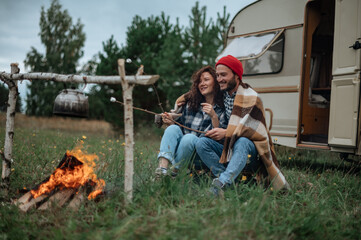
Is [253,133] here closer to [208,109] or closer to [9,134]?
[208,109]

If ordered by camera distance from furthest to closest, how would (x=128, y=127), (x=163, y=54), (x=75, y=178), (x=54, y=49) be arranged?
(x=54, y=49) < (x=163, y=54) < (x=75, y=178) < (x=128, y=127)

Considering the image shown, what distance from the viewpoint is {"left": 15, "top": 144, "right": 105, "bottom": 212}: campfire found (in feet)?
8.41

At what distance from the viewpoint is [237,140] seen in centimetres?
305

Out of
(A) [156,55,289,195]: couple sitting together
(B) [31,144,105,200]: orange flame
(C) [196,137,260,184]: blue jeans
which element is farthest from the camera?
(A) [156,55,289,195]: couple sitting together

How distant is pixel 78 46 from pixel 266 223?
20501 mm

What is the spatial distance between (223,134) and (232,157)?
0.27 metres

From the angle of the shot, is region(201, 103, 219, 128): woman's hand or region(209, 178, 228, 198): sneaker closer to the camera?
region(209, 178, 228, 198): sneaker

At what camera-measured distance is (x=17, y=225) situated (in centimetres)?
231

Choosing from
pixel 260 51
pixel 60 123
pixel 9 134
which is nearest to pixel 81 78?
pixel 9 134

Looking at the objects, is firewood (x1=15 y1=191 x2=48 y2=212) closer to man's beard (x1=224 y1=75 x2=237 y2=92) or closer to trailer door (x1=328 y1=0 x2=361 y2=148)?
man's beard (x1=224 y1=75 x2=237 y2=92)

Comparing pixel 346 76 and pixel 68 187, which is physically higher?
pixel 346 76

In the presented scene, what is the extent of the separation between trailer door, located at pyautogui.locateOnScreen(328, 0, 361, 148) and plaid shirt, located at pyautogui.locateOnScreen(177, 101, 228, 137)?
1.71 m

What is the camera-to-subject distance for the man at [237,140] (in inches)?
117

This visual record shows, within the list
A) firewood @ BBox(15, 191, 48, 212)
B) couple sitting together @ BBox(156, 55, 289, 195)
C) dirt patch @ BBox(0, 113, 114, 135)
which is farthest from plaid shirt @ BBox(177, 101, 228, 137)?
dirt patch @ BBox(0, 113, 114, 135)
